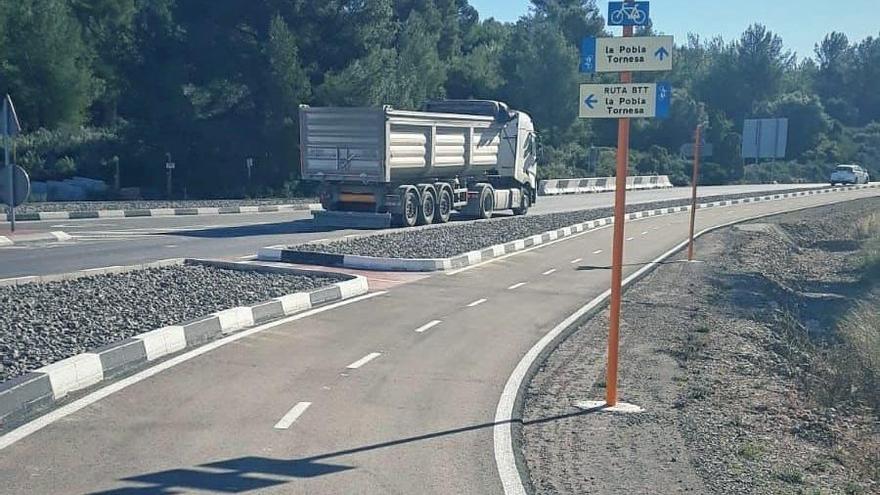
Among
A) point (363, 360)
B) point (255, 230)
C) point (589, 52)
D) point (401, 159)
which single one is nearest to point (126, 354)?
point (363, 360)

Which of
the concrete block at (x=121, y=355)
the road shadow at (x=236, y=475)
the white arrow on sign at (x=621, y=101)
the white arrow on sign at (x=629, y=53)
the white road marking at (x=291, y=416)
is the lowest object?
the white road marking at (x=291, y=416)

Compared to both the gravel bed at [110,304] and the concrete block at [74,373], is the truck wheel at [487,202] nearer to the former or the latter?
the gravel bed at [110,304]

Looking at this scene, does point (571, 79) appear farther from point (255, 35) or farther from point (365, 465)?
point (365, 465)

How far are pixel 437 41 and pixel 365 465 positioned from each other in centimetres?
6506

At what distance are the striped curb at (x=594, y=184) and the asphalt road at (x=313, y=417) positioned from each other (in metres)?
41.8

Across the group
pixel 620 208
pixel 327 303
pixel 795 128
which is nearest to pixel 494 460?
pixel 620 208

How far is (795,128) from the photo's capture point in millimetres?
95000

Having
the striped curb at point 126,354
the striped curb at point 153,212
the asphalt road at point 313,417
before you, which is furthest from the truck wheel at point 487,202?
the asphalt road at point 313,417

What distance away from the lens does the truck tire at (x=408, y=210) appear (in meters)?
30.1

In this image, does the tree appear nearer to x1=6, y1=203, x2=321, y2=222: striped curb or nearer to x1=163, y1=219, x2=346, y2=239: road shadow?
x1=6, y1=203, x2=321, y2=222: striped curb

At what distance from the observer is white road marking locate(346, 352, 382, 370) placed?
11086mm

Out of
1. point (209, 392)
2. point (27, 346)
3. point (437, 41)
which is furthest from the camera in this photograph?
point (437, 41)

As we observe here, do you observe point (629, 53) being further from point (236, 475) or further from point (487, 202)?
point (487, 202)

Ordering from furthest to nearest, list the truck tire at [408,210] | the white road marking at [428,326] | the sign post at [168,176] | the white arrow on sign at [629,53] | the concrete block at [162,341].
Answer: the sign post at [168,176] → the truck tire at [408,210] → the white road marking at [428,326] → the concrete block at [162,341] → the white arrow on sign at [629,53]
